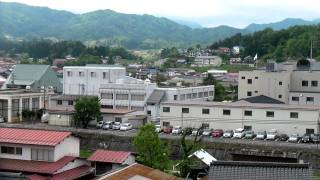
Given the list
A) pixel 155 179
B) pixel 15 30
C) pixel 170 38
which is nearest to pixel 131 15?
pixel 170 38

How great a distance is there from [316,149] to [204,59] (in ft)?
152

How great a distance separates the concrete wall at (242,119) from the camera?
2064 centimetres

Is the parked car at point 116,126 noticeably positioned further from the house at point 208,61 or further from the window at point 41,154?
the house at point 208,61

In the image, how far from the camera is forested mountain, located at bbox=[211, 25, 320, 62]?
5378cm

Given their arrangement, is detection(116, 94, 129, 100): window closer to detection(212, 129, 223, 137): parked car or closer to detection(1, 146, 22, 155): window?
detection(212, 129, 223, 137): parked car

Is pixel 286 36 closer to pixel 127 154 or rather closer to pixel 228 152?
pixel 228 152

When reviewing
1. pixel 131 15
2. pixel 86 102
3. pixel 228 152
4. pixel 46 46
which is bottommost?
pixel 228 152

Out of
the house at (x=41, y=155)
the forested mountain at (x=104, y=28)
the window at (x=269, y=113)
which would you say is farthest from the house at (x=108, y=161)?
the forested mountain at (x=104, y=28)

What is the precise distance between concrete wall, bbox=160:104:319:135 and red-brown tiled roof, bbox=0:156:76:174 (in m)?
10.5

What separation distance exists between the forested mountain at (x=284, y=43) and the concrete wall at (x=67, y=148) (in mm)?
40758

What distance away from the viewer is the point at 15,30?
5930 inches

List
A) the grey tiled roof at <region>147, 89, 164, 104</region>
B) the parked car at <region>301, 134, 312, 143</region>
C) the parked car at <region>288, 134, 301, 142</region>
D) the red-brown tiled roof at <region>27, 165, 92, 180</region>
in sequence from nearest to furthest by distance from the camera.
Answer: the red-brown tiled roof at <region>27, 165, 92, 180</region>, the parked car at <region>301, 134, 312, 143</region>, the parked car at <region>288, 134, 301, 142</region>, the grey tiled roof at <region>147, 89, 164, 104</region>

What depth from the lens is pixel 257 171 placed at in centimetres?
877

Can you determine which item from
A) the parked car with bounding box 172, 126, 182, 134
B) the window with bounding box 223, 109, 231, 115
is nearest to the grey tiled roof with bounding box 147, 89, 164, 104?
the parked car with bounding box 172, 126, 182, 134
